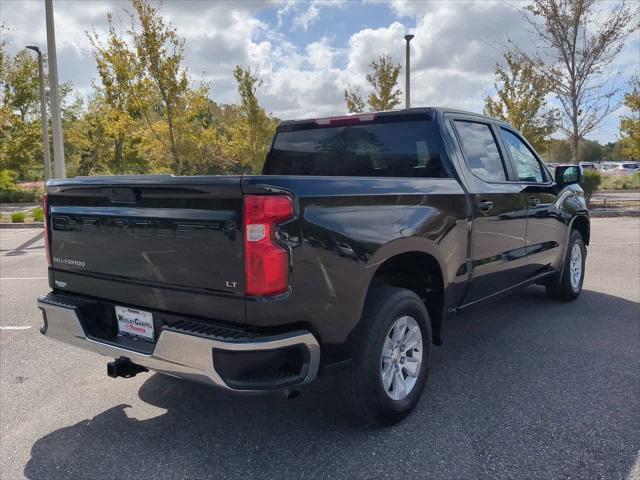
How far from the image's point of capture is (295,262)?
8.31ft

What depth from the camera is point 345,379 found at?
2953 mm

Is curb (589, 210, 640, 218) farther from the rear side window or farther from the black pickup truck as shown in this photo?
the black pickup truck

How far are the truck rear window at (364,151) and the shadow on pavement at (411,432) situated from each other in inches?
61.3

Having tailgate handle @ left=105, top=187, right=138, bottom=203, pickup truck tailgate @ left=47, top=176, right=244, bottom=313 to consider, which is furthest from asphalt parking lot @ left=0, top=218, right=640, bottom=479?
tailgate handle @ left=105, top=187, right=138, bottom=203

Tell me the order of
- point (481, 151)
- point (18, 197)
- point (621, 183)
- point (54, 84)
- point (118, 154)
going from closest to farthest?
point (481, 151), point (54, 84), point (18, 197), point (621, 183), point (118, 154)

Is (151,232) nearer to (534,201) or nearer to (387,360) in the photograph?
(387,360)

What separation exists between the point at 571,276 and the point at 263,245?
4592mm

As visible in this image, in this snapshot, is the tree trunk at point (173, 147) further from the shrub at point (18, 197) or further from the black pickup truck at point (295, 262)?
the black pickup truck at point (295, 262)

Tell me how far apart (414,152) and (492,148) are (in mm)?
892

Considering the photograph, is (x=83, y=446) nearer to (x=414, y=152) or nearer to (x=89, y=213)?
(x=89, y=213)

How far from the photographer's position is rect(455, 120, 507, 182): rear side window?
411 centimetres

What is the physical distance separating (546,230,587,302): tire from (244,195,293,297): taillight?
4.20 m

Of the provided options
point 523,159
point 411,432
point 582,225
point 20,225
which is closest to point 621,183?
point 582,225

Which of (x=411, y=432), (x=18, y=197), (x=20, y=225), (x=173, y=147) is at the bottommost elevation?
(x=411, y=432)
